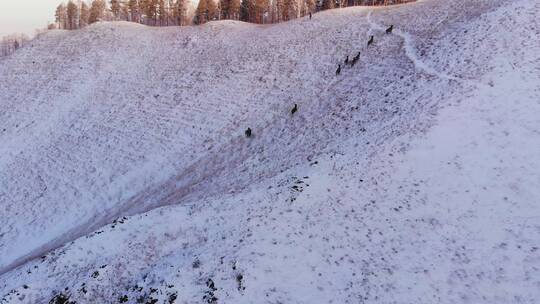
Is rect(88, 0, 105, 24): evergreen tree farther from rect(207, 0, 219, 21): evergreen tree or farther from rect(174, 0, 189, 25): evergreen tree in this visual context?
rect(207, 0, 219, 21): evergreen tree

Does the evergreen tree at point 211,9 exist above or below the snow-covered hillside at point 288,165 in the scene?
above

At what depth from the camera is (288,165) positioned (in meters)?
23.9

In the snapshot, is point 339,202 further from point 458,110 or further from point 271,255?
point 458,110

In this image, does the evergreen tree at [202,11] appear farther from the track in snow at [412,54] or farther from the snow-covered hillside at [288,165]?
the track in snow at [412,54]

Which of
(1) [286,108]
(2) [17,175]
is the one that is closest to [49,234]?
(2) [17,175]

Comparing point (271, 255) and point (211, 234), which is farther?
point (211, 234)

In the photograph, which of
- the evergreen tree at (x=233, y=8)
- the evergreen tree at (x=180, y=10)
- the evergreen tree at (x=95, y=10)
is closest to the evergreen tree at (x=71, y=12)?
the evergreen tree at (x=95, y=10)

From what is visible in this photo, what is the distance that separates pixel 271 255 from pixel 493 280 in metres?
7.56

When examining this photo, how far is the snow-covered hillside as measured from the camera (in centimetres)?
1415

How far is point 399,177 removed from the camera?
1852 centimetres

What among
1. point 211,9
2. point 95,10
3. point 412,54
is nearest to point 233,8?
point 211,9

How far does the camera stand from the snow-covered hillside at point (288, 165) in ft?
46.4

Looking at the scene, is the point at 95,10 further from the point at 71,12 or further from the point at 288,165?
the point at 288,165

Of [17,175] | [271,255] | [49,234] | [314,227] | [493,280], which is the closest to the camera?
[493,280]
